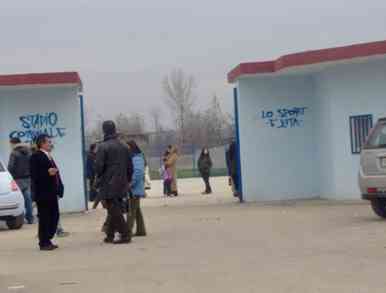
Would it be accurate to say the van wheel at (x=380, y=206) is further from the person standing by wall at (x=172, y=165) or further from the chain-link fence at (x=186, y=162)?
the chain-link fence at (x=186, y=162)

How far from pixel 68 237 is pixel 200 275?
18.1 ft

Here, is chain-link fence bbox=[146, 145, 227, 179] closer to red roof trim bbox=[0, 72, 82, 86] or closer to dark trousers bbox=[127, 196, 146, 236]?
red roof trim bbox=[0, 72, 82, 86]

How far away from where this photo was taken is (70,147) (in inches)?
828

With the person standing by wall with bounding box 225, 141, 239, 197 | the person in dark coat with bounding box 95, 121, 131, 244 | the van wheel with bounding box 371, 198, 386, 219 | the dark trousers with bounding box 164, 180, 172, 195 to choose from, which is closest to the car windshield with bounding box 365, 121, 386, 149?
the van wheel with bounding box 371, 198, 386, 219

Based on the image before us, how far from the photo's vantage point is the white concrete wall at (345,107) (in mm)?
19750

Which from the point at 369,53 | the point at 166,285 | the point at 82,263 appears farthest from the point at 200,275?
the point at 369,53

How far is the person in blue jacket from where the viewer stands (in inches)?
551

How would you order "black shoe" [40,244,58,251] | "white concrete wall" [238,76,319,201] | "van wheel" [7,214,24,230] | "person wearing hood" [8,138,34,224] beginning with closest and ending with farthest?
"black shoe" [40,244,58,251] < "van wheel" [7,214,24,230] < "person wearing hood" [8,138,34,224] < "white concrete wall" [238,76,319,201]

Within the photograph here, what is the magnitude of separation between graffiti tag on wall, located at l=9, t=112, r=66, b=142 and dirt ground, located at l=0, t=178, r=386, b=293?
3.87 meters

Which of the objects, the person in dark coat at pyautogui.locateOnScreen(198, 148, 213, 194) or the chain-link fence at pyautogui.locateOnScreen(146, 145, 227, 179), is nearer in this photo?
the person in dark coat at pyautogui.locateOnScreen(198, 148, 213, 194)

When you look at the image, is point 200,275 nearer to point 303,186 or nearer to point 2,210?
point 2,210

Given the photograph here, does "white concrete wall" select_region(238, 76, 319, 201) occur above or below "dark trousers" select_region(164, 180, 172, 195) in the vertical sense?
above

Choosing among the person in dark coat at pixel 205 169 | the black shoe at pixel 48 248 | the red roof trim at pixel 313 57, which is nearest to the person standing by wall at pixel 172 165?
the person in dark coat at pixel 205 169

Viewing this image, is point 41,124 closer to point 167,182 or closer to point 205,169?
point 167,182
